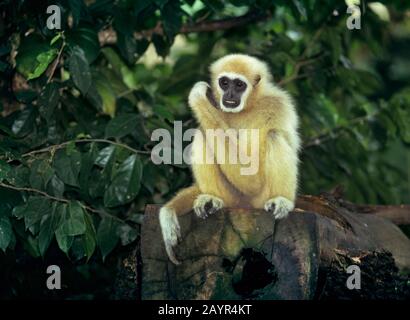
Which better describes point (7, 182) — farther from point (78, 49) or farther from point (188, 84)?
point (188, 84)

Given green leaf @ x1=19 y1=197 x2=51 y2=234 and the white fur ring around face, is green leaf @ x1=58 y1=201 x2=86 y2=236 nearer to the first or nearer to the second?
green leaf @ x1=19 y1=197 x2=51 y2=234

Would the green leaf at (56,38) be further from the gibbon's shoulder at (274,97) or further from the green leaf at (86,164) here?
the gibbon's shoulder at (274,97)

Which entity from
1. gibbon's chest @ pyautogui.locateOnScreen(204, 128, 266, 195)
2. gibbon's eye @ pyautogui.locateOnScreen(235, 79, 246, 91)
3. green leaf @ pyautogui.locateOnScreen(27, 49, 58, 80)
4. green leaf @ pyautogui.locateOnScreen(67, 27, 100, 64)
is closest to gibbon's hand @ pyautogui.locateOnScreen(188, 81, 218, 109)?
gibbon's eye @ pyautogui.locateOnScreen(235, 79, 246, 91)

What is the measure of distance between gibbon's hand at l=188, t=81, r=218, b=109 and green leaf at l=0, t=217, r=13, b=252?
7.30 ft

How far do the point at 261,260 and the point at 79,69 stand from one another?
9.60ft

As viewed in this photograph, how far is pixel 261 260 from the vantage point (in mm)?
6055

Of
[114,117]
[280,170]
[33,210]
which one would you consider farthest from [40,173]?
[280,170]

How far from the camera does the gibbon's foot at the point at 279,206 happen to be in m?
6.25

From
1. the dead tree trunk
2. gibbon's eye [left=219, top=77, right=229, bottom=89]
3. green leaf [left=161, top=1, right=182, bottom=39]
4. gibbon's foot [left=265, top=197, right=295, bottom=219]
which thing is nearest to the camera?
the dead tree trunk

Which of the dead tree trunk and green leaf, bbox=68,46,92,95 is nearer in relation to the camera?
the dead tree trunk

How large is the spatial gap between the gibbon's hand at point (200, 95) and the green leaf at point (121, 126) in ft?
2.54

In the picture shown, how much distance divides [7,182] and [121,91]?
2.68 metres

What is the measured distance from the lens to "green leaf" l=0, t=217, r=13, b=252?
251 inches

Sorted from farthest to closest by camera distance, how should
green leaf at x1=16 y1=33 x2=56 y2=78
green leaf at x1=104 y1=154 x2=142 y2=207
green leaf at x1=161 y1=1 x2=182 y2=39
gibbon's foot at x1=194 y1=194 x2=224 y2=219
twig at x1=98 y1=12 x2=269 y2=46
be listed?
→ twig at x1=98 y1=12 x2=269 y2=46, green leaf at x1=161 y1=1 x2=182 y2=39, green leaf at x1=16 y1=33 x2=56 y2=78, green leaf at x1=104 y1=154 x2=142 y2=207, gibbon's foot at x1=194 y1=194 x2=224 y2=219
